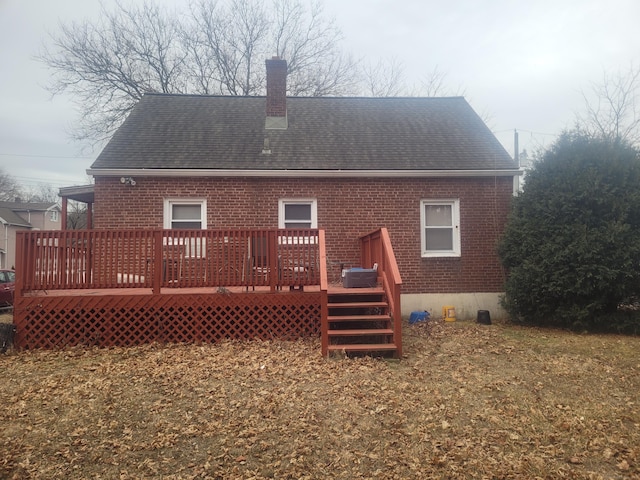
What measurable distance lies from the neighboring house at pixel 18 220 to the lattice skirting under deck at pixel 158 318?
34223 mm

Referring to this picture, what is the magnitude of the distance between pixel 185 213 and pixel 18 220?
120 feet

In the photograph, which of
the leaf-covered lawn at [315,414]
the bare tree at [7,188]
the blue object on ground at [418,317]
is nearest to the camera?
the leaf-covered lawn at [315,414]

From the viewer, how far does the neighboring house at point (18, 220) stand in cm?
3597

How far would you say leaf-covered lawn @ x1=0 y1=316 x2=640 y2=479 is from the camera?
3.51 metres

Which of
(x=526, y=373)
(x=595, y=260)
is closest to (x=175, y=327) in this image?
(x=526, y=373)

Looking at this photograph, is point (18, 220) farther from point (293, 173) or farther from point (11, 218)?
point (293, 173)

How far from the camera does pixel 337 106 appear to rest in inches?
518

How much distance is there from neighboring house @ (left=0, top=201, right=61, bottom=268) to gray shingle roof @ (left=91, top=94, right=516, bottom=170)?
31.2 m

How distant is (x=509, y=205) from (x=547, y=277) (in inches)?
88.1

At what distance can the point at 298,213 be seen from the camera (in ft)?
33.5

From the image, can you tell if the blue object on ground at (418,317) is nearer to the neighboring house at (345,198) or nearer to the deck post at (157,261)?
the neighboring house at (345,198)

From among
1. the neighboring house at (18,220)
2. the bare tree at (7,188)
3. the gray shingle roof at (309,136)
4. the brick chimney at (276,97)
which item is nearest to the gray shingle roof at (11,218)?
the neighboring house at (18,220)

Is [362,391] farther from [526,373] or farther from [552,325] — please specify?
[552,325]

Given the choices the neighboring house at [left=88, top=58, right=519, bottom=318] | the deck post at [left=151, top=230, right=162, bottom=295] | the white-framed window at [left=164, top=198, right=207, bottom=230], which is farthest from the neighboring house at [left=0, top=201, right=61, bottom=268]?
the deck post at [left=151, top=230, right=162, bottom=295]
